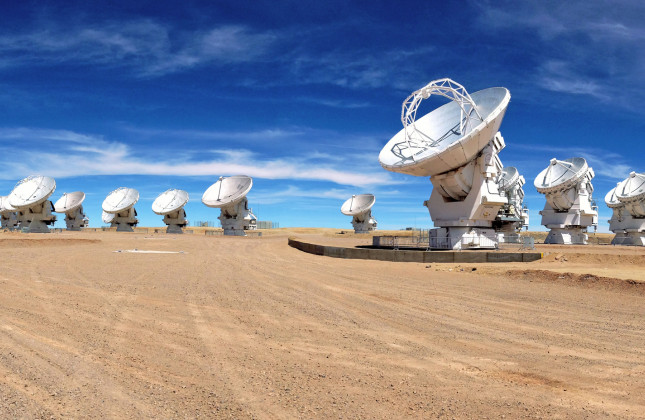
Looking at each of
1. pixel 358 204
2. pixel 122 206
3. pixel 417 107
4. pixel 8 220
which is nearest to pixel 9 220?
pixel 8 220

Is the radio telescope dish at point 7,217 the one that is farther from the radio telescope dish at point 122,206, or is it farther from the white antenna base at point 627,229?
the white antenna base at point 627,229

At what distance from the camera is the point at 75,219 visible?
7512 centimetres

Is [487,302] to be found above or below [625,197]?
below

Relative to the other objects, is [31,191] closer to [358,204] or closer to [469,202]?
[358,204]

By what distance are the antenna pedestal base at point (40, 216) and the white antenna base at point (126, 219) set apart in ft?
42.1

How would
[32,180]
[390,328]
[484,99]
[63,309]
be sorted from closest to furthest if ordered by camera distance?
[390,328] → [63,309] → [484,99] → [32,180]

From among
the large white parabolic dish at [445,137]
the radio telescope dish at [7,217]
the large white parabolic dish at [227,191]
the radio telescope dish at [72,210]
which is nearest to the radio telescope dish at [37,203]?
the radio telescope dish at [72,210]

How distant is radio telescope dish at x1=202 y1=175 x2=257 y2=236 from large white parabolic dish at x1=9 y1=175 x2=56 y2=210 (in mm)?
17153

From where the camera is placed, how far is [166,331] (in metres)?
7.93

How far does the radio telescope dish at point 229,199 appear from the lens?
57.7m

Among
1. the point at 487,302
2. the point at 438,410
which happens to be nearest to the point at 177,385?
the point at 438,410

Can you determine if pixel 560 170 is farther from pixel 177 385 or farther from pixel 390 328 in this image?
pixel 177 385

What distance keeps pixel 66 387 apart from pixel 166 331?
278 centimetres

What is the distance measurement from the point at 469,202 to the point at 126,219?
181 feet
